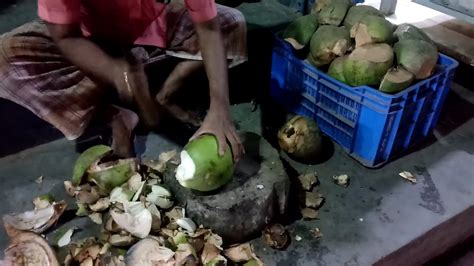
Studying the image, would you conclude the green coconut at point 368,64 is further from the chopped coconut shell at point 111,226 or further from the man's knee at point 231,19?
the chopped coconut shell at point 111,226

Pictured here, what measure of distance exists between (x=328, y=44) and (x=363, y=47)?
14 centimetres

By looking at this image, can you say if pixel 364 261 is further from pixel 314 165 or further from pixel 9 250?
pixel 9 250

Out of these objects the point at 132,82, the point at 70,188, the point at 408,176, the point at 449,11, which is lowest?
the point at 408,176

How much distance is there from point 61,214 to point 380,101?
49.1 inches

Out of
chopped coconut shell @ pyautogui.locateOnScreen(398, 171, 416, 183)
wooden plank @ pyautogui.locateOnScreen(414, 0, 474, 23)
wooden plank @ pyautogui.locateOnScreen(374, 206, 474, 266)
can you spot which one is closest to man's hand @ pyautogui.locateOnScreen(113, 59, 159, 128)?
wooden plank @ pyautogui.locateOnScreen(374, 206, 474, 266)

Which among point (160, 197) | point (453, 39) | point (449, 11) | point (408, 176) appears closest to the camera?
point (160, 197)

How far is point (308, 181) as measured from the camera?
2002 millimetres

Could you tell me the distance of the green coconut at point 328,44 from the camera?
2096 mm

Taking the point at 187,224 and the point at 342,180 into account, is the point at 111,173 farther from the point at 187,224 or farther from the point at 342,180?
the point at 342,180

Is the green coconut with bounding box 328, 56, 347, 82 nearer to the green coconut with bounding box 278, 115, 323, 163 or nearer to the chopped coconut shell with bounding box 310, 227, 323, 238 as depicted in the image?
the green coconut with bounding box 278, 115, 323, 163

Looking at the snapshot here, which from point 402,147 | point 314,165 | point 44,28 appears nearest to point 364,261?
point 314,165

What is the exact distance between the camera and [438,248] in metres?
1.81

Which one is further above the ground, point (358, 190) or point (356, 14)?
point (356, 14)

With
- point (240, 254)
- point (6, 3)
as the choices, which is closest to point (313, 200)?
point (240, 254)
